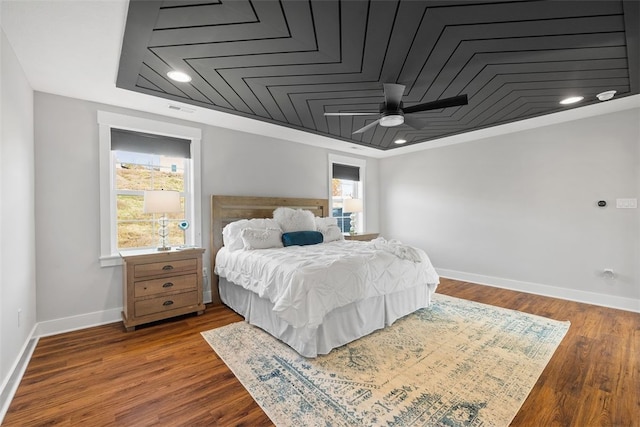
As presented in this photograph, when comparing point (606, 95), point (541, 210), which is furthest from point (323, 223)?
point (606, 95)

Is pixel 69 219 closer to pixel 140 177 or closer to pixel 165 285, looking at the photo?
pixel 140 177

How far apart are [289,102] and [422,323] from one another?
296 cm

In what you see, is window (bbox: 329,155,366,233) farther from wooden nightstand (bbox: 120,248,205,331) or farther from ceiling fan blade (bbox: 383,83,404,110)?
wooden nightstand (bbox: 120,248,205,331)

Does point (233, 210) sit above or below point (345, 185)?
below

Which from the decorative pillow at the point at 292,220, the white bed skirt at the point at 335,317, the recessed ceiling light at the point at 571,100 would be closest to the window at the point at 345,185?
the decorative pillow at the point at 292,220

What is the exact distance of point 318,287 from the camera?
7.48 ft

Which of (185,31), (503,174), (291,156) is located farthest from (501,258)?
(185,31)

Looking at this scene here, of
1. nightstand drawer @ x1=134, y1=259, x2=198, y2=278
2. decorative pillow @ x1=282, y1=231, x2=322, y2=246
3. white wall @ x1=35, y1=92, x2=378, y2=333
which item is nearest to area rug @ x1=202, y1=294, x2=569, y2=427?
nightstand drawer @ x1=134, y1=259, x2=198, y2=278

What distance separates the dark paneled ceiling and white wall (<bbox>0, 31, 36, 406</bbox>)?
777mm

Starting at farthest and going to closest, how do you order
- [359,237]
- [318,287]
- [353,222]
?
[353,222] < [359,237] < [318,287]

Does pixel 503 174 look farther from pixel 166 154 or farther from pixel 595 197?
pixel 166 154

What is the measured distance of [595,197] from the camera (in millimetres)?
3699

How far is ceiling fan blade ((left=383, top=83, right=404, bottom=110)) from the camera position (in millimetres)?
2533

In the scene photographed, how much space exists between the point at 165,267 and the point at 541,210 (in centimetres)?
528
